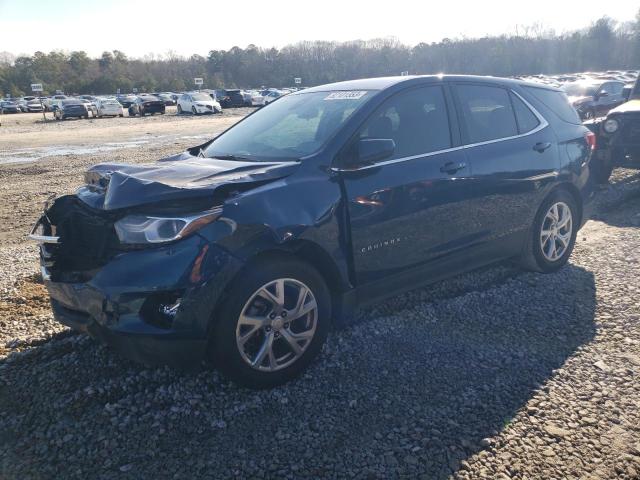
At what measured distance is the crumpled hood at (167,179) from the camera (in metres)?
3.03

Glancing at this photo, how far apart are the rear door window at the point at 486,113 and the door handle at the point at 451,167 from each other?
0.98ft

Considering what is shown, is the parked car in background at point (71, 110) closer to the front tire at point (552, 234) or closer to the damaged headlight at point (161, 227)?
the front tire at point (552, 234)

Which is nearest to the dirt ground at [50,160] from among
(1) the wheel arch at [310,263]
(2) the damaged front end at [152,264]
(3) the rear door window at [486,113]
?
(2) the damaged front end at [152,264]

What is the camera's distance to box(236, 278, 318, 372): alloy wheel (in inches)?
A: 123

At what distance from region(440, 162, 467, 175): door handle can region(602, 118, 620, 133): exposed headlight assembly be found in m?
6.04

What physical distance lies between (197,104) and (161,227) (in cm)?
3706

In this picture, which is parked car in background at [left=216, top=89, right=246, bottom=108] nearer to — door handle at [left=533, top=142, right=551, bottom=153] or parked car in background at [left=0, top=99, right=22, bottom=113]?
parked car in background at [left=0, top=99, right=22, bottom=113]

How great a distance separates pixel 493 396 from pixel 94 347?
8.93 ft

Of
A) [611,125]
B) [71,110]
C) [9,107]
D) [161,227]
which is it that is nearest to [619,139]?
[611,125]

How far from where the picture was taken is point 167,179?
10.5 feet

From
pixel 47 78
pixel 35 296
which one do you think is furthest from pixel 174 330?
pixel 47 78

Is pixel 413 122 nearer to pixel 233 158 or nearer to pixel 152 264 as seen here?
pixel 233 158

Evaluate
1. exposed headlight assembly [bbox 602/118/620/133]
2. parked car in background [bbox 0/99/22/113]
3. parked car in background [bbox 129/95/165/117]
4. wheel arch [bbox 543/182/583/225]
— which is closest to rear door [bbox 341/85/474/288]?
wheel arch [bbox 543/182/583/225]

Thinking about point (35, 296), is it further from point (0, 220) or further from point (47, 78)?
point (47, 78)
